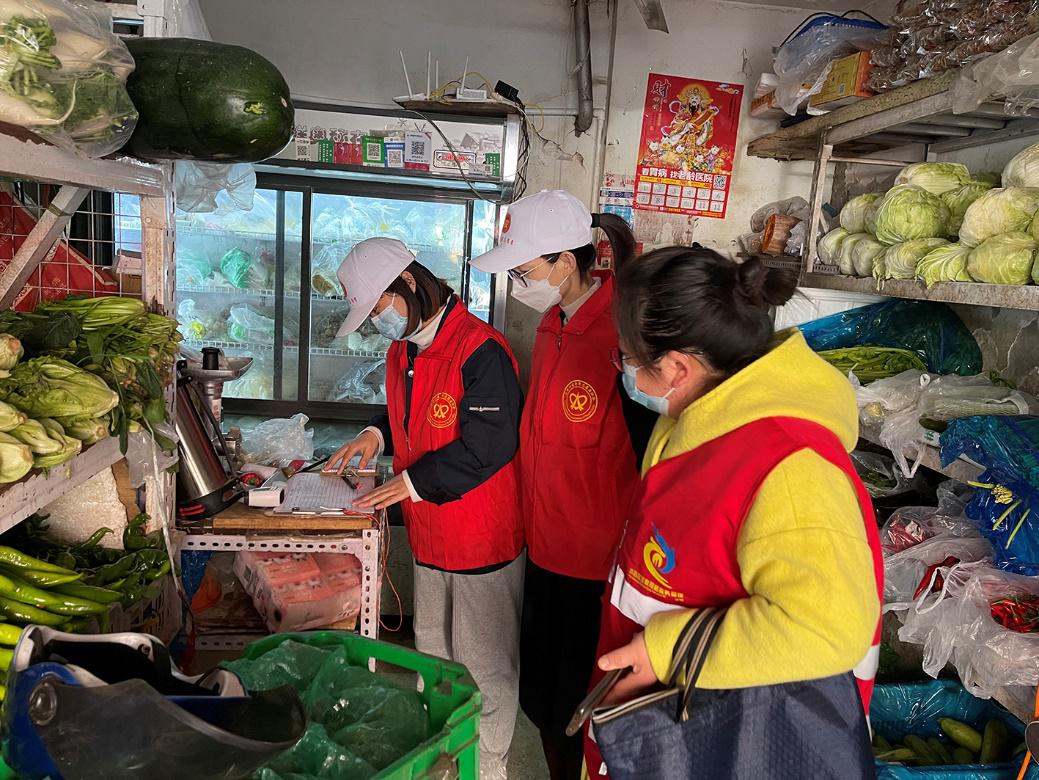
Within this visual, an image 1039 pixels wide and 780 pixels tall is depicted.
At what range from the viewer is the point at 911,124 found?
8.86 ft

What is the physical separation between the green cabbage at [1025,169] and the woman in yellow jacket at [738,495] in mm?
1183

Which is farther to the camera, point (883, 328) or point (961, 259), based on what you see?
point (883, 328)

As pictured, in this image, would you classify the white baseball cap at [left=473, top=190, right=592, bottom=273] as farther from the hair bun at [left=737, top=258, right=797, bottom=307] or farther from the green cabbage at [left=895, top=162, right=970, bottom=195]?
the green cabbage at [left=895, top=162, right=970, bottom=195]

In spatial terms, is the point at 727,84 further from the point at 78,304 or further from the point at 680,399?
the point at 78,304

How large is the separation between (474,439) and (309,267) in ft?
6.70

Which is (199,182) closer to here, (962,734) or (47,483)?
(47,483)

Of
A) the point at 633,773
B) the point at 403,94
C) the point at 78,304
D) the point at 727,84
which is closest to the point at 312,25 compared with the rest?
the point at 403,94

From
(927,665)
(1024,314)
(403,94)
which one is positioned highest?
(403,94)

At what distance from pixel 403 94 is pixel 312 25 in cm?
54

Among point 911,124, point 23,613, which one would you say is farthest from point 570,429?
point 911,124

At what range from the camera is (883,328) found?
A: 2.87m

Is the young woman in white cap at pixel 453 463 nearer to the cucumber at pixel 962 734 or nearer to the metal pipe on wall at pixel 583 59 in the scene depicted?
the cucumber at pixel 962 734

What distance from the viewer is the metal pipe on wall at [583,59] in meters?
3.55

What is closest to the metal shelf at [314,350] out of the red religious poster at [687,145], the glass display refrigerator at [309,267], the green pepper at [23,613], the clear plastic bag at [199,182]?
the glass display refrigerator at [309,267]
